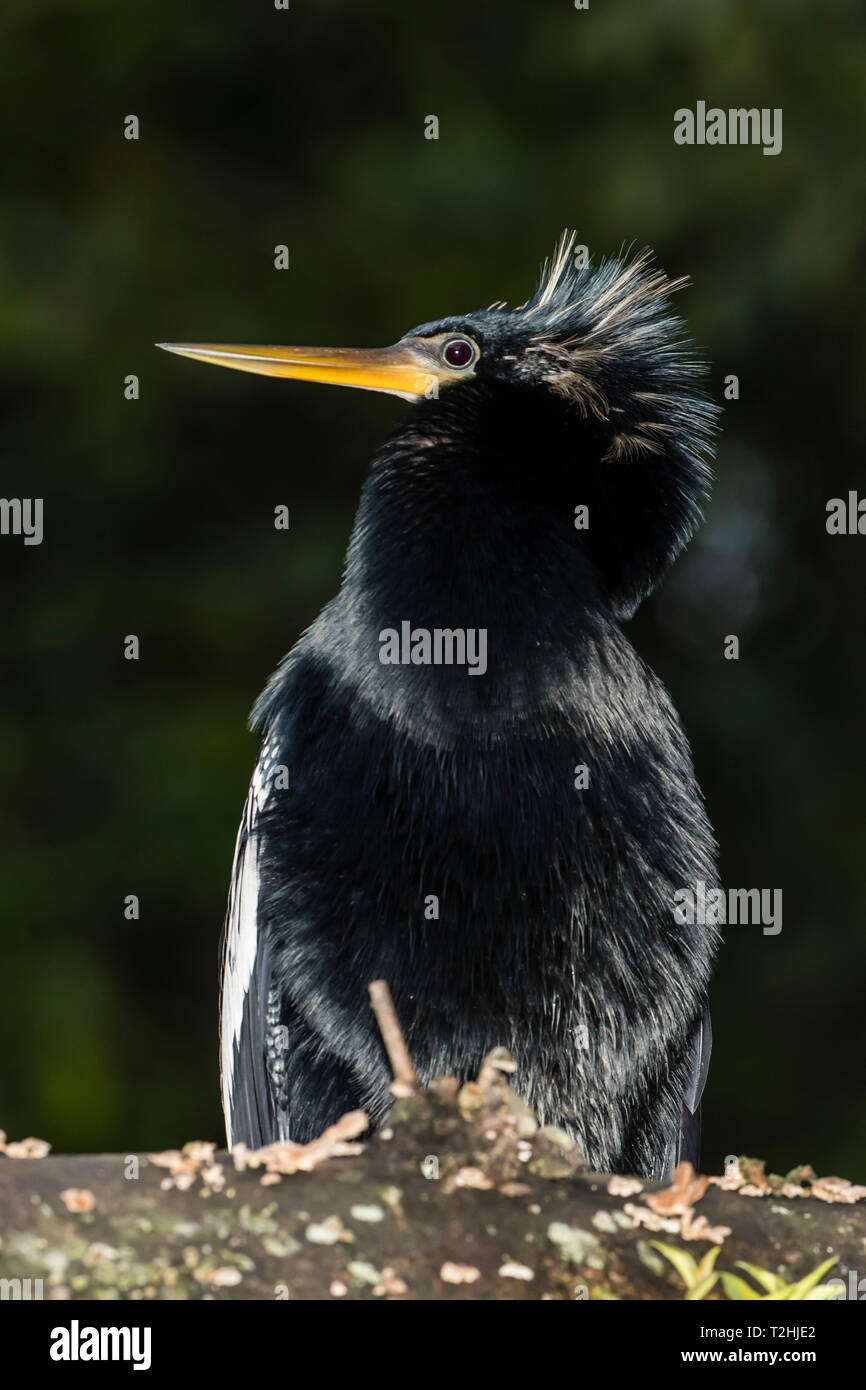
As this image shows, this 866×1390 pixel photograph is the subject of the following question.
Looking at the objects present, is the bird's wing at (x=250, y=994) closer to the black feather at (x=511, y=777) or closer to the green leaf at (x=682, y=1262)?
the black feather at (x=511, y=777)

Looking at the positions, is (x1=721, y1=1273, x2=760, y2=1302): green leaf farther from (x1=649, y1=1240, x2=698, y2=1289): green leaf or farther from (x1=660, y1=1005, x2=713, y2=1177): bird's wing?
(x1=660, y1=1005, x2=713, y2=1177): bird's wing

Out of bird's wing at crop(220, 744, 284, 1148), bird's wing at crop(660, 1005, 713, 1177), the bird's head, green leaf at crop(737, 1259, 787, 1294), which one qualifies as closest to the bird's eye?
the bird's head

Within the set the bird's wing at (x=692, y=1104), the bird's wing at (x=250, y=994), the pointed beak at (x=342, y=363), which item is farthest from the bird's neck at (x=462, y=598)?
the bird's wing at (x=692, y=1104)

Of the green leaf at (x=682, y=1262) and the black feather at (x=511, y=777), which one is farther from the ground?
the black feather at (x=511, y=777)

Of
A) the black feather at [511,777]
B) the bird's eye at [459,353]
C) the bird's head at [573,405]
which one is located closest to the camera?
the black feather at [511,777]

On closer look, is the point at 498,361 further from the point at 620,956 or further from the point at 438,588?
the point at 620,956

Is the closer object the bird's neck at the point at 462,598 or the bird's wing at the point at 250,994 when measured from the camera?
the bird's neck at the point at 462,598

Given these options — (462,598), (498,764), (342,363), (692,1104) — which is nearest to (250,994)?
(498,764)
